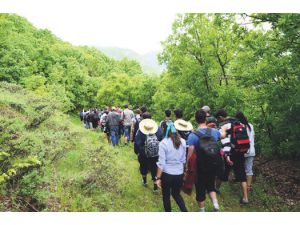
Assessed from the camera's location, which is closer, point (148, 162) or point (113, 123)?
point (148, 162)

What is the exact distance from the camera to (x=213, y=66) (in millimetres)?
17094

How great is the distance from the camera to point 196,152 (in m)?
5.82

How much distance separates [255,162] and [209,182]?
9.50m

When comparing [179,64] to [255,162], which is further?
[179,64]

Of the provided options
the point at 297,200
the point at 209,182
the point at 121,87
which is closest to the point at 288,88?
the point at 297,200

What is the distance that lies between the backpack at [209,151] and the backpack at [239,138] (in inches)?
60.0

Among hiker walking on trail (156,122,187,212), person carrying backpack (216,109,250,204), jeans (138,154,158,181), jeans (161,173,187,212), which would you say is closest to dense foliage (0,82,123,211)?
jeans (138,154,158,181)

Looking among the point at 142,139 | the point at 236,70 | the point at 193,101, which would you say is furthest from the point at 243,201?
the point at 193,101

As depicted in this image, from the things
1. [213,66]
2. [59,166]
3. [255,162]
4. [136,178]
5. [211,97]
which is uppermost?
[213,66]

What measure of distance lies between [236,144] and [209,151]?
1.70 metres

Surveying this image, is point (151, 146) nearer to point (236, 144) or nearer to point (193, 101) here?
point (236, 144)

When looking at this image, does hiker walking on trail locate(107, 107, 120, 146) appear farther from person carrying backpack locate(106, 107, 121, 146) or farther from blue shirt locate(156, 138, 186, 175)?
blue shirt locate(156, 138, 186, 175)
